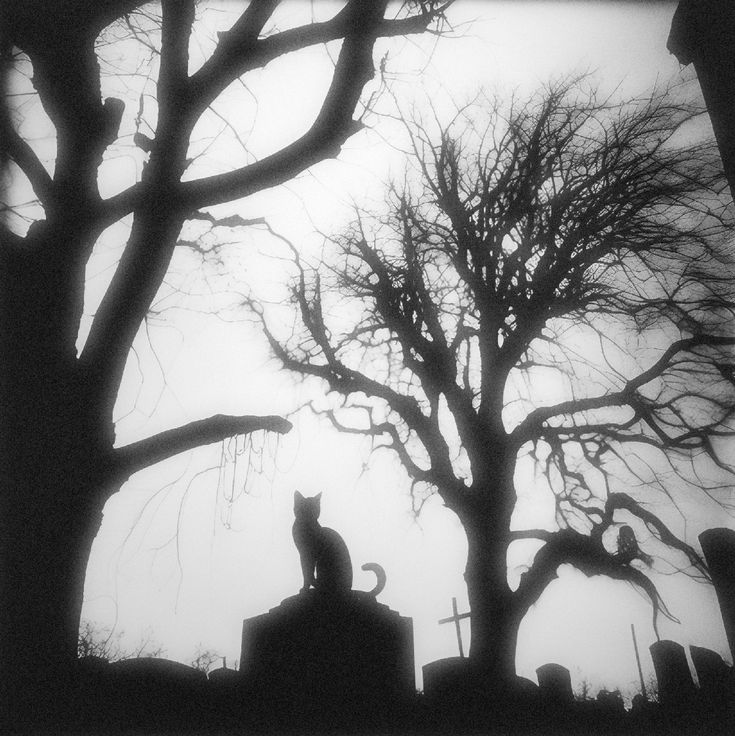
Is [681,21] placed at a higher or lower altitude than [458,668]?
higher

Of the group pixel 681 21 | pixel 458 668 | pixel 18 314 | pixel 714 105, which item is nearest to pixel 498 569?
pixel 458 668

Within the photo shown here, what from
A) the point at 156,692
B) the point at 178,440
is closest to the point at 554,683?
the point at 156,692

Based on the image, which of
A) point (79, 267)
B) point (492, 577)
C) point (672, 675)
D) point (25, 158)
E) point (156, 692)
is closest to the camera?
point (79, 267)

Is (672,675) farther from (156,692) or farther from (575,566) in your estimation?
(156,692)

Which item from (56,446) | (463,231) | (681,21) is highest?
(681,21)

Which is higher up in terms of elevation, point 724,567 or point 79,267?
point 79,267

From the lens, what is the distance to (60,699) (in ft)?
7.98

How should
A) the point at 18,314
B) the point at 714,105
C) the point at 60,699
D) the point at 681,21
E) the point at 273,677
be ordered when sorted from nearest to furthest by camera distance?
the point at 60,699 < the point at 18,314 < the point at 273,677 < the point at 714,105 < the point at 681,21

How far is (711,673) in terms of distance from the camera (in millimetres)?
5008

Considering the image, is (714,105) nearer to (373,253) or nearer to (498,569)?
(373,253)

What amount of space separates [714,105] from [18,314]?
35.6 feet

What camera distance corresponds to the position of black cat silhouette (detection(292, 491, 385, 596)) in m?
5.73

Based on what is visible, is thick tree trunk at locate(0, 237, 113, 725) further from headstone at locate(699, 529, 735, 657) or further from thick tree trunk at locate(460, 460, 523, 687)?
thick tree trunk at locate(460, 460, 523, 687)

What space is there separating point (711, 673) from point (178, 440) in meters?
4.84
